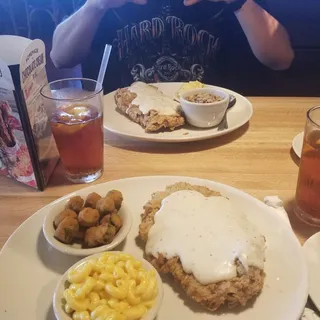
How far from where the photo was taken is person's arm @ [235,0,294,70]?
2.60 m

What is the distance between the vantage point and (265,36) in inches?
105

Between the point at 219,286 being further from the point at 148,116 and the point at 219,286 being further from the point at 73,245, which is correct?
the point at 148,116

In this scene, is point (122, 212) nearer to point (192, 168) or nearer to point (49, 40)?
point (192, 168)

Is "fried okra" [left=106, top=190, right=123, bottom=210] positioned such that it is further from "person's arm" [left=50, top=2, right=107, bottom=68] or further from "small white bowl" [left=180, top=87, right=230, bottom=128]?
"person's arm" [left=50, top=2, right=107, bottom=68]

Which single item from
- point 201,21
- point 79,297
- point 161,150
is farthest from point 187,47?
point 79,297

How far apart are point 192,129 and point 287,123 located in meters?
0.37

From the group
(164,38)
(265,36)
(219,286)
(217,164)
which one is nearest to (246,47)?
(265,36)

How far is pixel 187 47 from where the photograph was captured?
2586 mm

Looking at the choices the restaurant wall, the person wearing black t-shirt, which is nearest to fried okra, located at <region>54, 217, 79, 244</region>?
the person wearing black t-shirt

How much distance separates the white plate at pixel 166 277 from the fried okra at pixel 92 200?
68 millimetres

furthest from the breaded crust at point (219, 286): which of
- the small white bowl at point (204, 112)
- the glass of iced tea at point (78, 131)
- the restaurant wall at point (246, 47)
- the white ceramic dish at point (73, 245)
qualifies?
the restaurant wall at point (246, 47)

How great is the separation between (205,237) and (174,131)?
0.71 m

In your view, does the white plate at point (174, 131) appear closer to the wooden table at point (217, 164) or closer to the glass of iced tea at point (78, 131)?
the wooden table at point (217, 164)

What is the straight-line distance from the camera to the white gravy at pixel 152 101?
1596 mm
